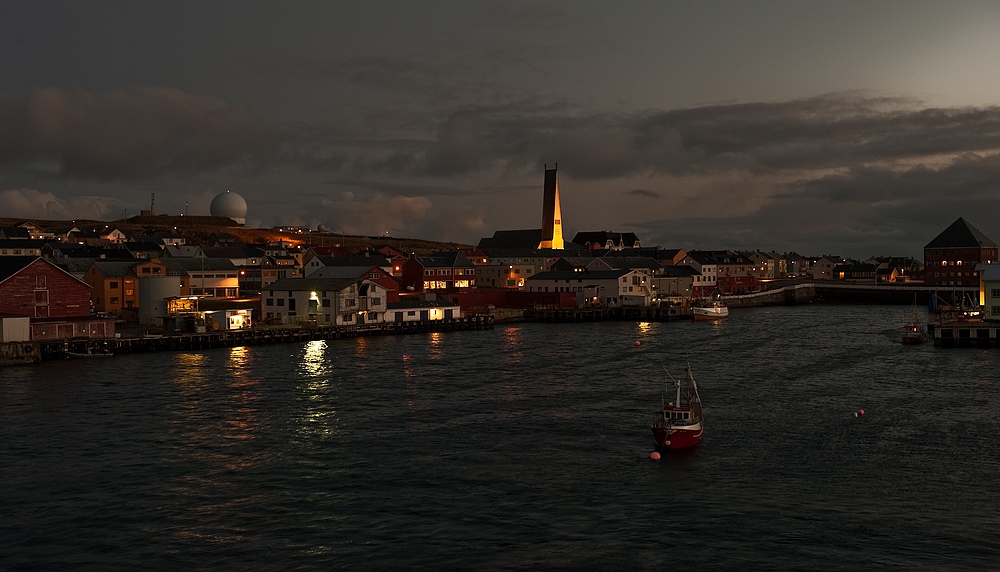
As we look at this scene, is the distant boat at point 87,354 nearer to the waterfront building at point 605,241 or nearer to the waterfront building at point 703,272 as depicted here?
the waterfront building at point 703,272

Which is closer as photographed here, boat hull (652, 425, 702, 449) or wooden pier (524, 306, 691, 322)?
boat hull (652, 425, 702, 449)

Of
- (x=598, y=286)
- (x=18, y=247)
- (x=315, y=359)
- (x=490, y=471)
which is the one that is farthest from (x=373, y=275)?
(x=18, y=247)

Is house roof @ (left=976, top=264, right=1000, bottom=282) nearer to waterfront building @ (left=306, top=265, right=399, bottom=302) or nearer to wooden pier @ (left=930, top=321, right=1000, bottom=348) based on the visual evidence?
wooden pier @ (left=930, top=321, right=1000, bottom=348)

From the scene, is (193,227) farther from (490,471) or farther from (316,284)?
(490,471)

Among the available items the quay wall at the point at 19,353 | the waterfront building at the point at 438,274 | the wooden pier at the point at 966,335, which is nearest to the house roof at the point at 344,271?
the waterfront building at the point at 438,274

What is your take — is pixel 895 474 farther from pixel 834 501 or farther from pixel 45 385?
pixel 45 385

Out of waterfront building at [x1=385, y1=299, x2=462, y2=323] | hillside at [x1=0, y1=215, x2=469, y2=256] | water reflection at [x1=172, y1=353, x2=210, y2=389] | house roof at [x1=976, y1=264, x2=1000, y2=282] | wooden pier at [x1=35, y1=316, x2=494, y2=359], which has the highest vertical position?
hillside at [x1=0, y1=215, x2=469, y2=256]

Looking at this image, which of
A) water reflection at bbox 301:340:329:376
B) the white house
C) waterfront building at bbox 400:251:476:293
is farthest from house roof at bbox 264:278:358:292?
the white house

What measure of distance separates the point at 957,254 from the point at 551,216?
77159 mm

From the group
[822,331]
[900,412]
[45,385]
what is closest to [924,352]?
[822,331]

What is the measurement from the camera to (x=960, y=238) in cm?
13375

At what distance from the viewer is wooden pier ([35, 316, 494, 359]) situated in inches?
2440

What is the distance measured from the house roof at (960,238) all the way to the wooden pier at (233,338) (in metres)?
91.9

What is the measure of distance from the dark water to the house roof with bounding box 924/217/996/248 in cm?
9196
